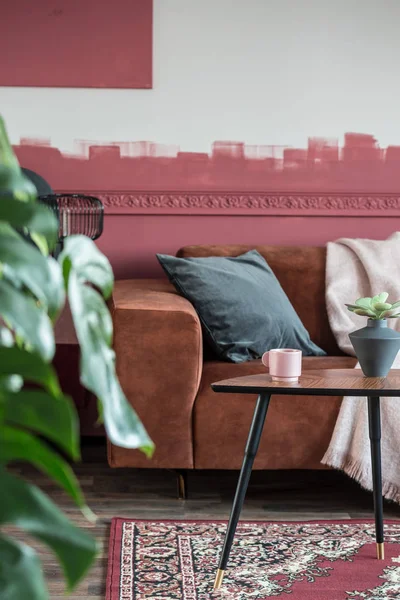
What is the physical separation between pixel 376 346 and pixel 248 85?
1.75 metres

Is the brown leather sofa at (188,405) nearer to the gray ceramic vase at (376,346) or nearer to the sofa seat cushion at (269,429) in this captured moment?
the sofa seat cushion at (269,429)

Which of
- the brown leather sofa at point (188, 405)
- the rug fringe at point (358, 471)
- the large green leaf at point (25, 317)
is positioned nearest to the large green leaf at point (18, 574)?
the large green leaf at point (25, 317)

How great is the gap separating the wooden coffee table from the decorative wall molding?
1.43 meters

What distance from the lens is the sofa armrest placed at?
234cm

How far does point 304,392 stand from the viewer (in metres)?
1.65

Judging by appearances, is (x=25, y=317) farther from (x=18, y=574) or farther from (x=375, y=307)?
(x=375, y=307)

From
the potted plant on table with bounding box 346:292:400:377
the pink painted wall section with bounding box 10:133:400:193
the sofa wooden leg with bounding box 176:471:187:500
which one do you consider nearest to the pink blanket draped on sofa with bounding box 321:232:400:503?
the pink painted wall section with bounding box 10:133:400:193

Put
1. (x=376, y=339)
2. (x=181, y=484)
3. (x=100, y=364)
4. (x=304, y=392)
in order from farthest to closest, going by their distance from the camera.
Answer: (x=181, y=484) → (x=376, y=339) → (x=304, y=392) → (x=100, y=364)

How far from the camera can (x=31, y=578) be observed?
1.29 ft

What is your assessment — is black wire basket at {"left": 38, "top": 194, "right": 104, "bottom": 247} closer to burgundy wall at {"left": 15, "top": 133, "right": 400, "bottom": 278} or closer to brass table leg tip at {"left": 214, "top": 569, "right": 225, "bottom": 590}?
burgundy wall at {"left": 15, "top": 133, "right": 400, "bottom": 278}

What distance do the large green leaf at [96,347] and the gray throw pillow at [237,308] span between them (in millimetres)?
2047

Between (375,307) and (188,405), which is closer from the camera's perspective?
(375,307)

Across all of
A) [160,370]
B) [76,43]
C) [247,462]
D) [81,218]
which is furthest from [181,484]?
[76,43]

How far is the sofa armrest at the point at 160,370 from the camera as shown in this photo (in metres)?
2.34
